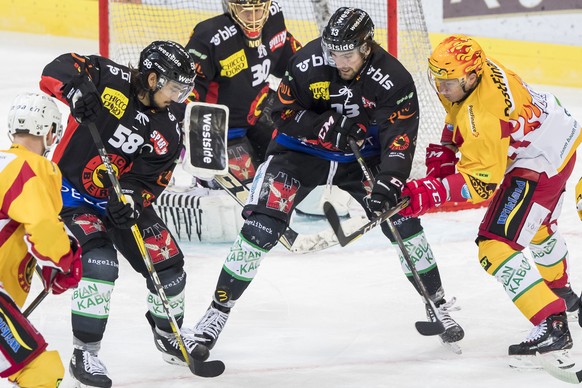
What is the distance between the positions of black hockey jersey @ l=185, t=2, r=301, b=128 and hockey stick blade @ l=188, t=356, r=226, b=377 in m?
1.53

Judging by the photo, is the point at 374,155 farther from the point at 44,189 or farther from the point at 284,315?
the point at 44,189

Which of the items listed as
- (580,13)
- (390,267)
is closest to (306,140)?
(390,267)

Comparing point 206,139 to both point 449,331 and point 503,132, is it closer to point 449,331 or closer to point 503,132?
point 449,331

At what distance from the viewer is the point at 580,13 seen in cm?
744

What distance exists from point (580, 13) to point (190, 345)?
179 inches

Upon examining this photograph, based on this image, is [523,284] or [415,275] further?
[415,275]

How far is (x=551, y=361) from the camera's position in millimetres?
3635

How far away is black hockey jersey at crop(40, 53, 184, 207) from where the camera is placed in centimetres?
364

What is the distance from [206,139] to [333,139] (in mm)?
857

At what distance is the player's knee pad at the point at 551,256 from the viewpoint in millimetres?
4113

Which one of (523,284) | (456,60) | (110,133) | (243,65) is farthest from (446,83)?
(243,65)

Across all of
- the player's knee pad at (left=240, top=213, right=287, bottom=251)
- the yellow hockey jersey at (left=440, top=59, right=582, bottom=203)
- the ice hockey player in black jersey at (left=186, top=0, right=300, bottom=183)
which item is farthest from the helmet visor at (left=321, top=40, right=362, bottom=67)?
the ice hockey player in black jersey at (left=186, top=0, right=300, bottom=183)

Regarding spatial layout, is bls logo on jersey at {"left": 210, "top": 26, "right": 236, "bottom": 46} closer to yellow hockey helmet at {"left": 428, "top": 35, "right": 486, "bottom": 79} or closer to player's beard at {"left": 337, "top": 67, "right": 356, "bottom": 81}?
player's beard at {"left": 337, "top": 67, "right": 356, "bottom": 81}

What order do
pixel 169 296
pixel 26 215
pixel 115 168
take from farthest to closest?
pixel 169 296, pixel 115 168, pixel 26 215
